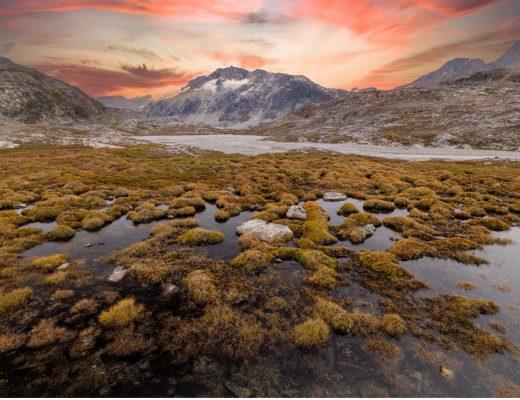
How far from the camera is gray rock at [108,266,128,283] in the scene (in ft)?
52.7

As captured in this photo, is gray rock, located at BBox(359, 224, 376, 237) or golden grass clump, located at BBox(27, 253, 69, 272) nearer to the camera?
golden grass clump, located at BBox(27, 253, 69, 272)

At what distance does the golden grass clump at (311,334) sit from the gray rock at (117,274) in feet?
36.6

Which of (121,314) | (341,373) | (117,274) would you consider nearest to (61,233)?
(117,274)

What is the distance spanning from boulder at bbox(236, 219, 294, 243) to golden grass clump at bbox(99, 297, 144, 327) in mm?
11573

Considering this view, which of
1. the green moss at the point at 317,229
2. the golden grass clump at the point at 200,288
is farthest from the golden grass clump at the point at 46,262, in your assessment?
the green moss at the point at 317,229

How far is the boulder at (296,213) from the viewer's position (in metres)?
28.7

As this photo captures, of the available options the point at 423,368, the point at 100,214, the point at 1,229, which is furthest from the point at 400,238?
the point at 1,229

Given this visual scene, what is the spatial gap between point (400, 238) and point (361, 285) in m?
10.3

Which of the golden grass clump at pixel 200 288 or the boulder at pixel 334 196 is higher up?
the golden grass clump at pixel 200 288

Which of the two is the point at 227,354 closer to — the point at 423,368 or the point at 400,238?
the point at 423,368

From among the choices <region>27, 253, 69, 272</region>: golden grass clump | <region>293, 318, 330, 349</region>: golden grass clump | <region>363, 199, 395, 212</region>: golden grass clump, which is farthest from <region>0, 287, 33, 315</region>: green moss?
<region>363, 199, 395, 212</region>: golden grass clump

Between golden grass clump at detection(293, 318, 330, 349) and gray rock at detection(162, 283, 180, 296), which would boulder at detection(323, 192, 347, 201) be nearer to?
golden grass clump at detection(293, 318, 330, 349)

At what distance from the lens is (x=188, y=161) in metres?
69.9

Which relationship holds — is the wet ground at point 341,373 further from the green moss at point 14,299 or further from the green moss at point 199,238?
the green moss at point 199,238
